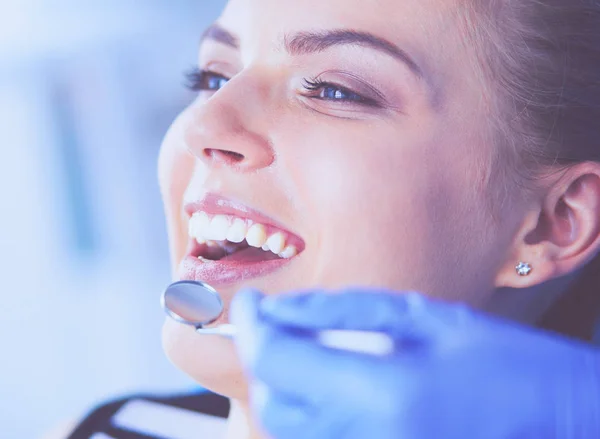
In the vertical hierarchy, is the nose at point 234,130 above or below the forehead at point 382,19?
below

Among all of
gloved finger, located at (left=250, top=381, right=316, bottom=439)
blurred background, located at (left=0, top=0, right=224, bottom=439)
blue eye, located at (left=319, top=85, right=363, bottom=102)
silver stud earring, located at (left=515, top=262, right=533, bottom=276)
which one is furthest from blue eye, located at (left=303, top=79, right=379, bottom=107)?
blurred background, located at (left=0, top=0, right=224, bottom=439)

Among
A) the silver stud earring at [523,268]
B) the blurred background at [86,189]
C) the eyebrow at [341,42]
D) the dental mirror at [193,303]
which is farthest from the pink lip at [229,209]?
the blurred background at [86,189]

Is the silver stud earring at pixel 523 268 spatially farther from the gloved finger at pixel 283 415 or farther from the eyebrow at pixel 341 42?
the gloved finger at pixel 283 415

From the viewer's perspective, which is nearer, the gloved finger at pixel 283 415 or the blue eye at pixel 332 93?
the gloved finger at pixel 283 415

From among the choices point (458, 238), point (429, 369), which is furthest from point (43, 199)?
point (429, 369)

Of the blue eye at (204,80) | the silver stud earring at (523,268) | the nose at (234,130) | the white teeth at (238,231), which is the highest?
the blue eye at (204,80)

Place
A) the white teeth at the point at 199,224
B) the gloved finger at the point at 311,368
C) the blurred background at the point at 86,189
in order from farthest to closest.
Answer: the blurred background at the point at 86,189, the white teeth at the point at 199,224, the gloved finger at the point at 311,368

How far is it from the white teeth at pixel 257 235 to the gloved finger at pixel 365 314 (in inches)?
11.4

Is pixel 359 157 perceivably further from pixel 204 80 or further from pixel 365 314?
pixel 204 80

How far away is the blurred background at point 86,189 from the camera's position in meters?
2.90

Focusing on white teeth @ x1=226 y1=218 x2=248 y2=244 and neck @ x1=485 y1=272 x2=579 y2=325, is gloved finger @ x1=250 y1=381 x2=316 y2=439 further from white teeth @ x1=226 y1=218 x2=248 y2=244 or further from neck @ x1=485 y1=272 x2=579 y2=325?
neck @ x1=485 y1=272 x2=579 y2=325

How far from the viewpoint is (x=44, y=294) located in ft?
9.84

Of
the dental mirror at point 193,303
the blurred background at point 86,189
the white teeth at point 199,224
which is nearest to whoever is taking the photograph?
the dental mirror at point 193,303

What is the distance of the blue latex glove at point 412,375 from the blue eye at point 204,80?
68 centimetres
